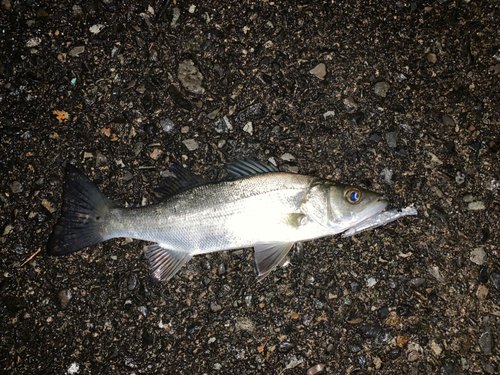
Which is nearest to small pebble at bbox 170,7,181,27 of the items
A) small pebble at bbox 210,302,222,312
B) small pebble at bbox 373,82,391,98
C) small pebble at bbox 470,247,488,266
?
small pebble at bbox 373,82,391,98

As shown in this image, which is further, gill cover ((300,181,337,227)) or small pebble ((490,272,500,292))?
small pebble ((490,272,500,292))

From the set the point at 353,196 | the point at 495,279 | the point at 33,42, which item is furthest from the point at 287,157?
the point at 33,42

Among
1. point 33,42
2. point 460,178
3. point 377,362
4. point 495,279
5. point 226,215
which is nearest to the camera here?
point 226,215

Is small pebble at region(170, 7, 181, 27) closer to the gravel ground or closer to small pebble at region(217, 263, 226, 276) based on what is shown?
the gravel ground

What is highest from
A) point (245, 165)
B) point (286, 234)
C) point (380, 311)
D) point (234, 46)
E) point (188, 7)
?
point (188, 7)

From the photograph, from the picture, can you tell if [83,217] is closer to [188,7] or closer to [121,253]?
[121,253]

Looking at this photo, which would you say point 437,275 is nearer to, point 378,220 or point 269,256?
point 378,220

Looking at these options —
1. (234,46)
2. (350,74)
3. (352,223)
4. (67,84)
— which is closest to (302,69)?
(350,74)
